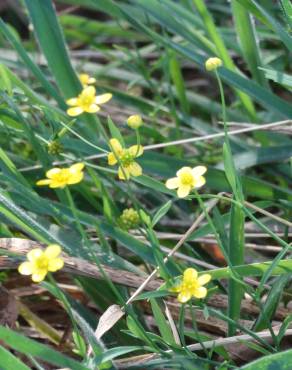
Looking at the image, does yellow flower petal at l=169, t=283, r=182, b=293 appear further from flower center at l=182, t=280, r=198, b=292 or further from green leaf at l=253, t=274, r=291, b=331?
green leaf at l=253, t=274, r=291, b=331

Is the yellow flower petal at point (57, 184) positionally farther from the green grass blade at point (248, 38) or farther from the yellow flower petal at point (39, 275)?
the green grass blade at point (248, 38)

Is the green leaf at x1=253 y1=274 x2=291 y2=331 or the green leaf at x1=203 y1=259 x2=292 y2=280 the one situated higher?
the green leaf at x1=203 y1=259 x2=292 y2=280

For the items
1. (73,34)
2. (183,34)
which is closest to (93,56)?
(73,34)

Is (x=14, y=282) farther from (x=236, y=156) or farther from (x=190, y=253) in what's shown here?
(x=236, y=156)

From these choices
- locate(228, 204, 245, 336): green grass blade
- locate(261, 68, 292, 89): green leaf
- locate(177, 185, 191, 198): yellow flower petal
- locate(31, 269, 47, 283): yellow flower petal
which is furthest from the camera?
locate(261, 68, 292, 89): green leaf

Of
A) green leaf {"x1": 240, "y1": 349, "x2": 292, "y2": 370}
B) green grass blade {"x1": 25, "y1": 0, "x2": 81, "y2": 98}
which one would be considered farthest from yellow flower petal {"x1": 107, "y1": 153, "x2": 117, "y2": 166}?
green grass blade {"x1": 25, "y1": 0, "x2": 81, "y2": 98}

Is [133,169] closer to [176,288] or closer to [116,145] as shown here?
[116,145]

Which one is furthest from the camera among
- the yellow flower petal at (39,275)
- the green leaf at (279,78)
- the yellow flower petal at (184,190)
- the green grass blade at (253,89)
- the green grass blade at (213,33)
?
the green grass blade at (213,33)

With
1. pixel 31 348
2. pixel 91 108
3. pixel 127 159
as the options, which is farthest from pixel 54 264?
pixel 91 108

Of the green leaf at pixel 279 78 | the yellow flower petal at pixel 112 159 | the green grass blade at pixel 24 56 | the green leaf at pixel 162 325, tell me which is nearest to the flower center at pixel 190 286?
the green leaf at pixel 162 325
